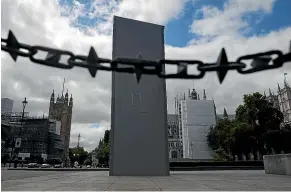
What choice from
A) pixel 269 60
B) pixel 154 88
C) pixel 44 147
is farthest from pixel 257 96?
pixel 44 147

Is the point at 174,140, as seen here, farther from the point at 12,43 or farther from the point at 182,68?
the point at 12,43

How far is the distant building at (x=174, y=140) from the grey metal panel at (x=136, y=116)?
87835 mm

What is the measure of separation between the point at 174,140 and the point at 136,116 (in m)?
95.1

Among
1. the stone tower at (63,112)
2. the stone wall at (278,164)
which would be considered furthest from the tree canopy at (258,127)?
the stone tower at (63,112)

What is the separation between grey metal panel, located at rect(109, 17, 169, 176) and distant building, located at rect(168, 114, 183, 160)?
87.8m

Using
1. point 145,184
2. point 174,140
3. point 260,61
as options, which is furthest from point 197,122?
point 260,61

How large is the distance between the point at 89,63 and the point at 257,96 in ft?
142

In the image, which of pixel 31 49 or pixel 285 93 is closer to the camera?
pixel 31 49

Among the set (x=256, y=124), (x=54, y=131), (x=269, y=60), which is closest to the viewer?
(x=269, y=60)

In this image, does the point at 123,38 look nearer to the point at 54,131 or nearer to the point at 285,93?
the point at 54,131

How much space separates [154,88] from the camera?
18.1m

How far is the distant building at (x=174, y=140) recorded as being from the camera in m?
106

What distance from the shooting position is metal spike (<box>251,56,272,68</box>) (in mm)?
1746

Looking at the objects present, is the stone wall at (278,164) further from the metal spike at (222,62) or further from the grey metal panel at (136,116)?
the metal spike at (222,62)
